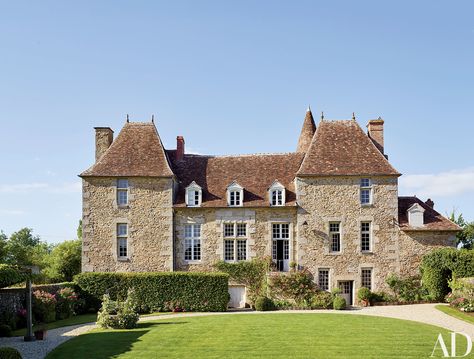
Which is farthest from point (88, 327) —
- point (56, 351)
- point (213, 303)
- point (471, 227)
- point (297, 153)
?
point (471, 227)

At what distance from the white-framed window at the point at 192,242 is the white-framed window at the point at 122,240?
10.8 ft

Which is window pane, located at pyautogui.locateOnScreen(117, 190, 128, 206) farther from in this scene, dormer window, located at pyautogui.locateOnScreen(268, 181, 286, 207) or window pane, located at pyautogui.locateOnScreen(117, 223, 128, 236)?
dormer window, located at pyautogui.locateOnScreen(268, 181, 286, 207)

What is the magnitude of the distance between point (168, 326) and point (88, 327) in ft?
11.8

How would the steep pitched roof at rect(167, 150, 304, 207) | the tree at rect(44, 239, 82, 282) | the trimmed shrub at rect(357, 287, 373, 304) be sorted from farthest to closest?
1. the tree at rect(44, 239, 82, 282)
2. the steep pitched roof at rect(167, 150, 304, 207)
3. the trimmed shrub at rect(357, 287, 373, 304)

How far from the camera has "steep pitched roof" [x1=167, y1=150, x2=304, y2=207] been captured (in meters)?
32.0

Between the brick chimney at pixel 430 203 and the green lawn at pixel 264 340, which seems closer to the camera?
the green lawn at pixel 264 340

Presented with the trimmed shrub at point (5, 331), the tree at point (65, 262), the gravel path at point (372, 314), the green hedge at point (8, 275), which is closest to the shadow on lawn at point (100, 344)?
the gravel path at point (372, 314)

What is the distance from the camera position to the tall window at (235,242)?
102ft

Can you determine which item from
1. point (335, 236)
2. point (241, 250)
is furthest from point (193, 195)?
point (335, 236)

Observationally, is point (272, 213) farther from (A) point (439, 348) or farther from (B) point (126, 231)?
A: (A) point (439, 348)

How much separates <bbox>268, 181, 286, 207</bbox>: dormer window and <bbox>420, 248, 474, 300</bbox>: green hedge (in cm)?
828

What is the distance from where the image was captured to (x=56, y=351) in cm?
1697

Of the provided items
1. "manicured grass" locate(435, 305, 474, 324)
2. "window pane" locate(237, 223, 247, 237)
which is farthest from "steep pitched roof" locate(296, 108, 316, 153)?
"manicured grass" locate(435, 305, 474, 324)

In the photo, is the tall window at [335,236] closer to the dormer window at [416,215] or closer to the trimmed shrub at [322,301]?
the trimmed shrub at [322,301]
